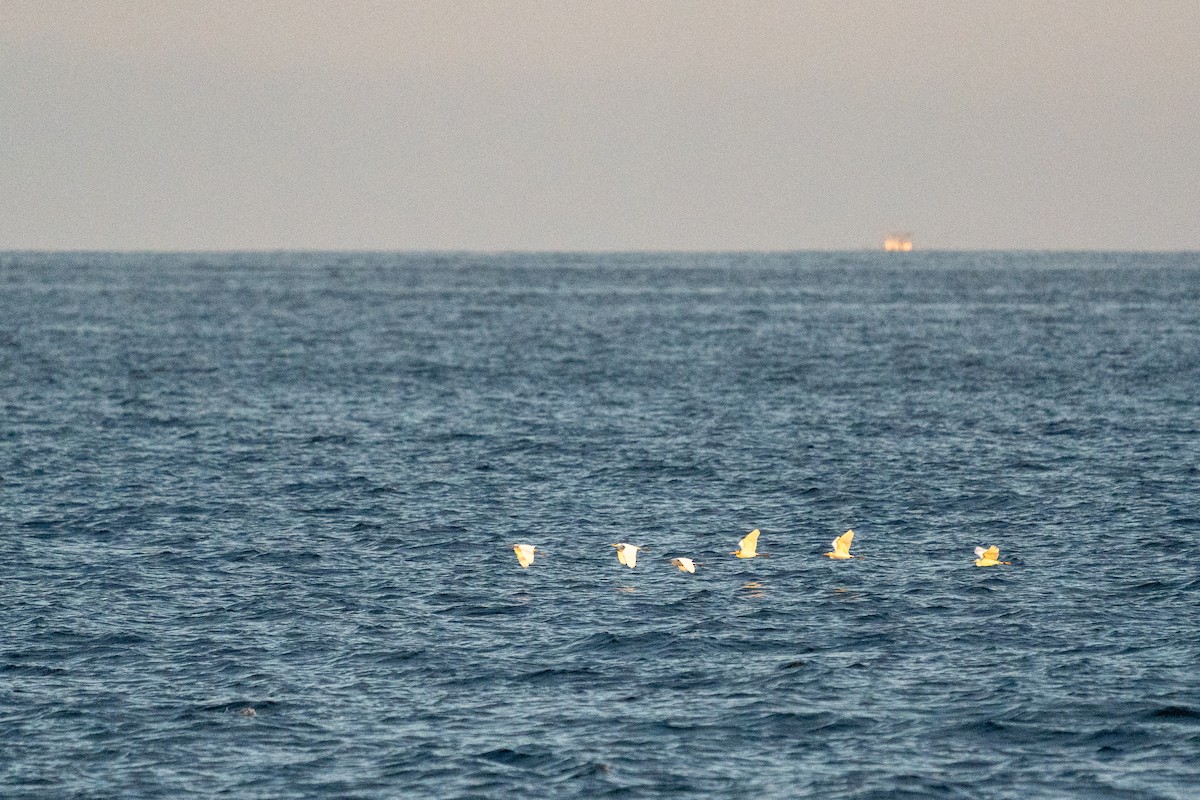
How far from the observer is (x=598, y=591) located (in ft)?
120

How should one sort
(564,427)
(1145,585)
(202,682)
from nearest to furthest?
(202,682), (1145,585), (564,427)

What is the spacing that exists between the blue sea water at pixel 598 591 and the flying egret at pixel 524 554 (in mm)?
629

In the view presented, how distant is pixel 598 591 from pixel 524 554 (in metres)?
2.50

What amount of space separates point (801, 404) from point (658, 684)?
45.3 m

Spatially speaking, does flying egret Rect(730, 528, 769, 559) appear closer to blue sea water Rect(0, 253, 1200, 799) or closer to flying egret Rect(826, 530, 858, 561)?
blue sea water Rect(0, 253, 1200, 799)

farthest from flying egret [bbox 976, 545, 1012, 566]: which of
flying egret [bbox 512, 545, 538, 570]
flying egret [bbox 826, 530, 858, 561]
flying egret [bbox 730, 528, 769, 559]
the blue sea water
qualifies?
flying egret [bbox 512, 545, 538, 570]

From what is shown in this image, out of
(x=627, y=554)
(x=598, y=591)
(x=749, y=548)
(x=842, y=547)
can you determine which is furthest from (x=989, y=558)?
(x=598, y=591)

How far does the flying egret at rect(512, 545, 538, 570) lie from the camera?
124ft

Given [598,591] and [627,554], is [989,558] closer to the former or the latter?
[627,554]

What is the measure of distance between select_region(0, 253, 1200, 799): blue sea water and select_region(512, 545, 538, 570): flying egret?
2.07 feet

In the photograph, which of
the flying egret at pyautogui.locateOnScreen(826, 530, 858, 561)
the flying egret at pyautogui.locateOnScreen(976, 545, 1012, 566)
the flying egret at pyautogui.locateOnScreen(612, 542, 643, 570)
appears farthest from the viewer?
the flying egret at pyautogui.locateOnScreen(826, 530, 858, 561)

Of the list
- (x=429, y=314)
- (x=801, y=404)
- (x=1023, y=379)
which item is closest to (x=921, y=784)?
(x=801, y=404)

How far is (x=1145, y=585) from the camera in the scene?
3625 centimetres

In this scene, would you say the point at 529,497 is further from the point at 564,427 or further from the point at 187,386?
the point at 187,386
